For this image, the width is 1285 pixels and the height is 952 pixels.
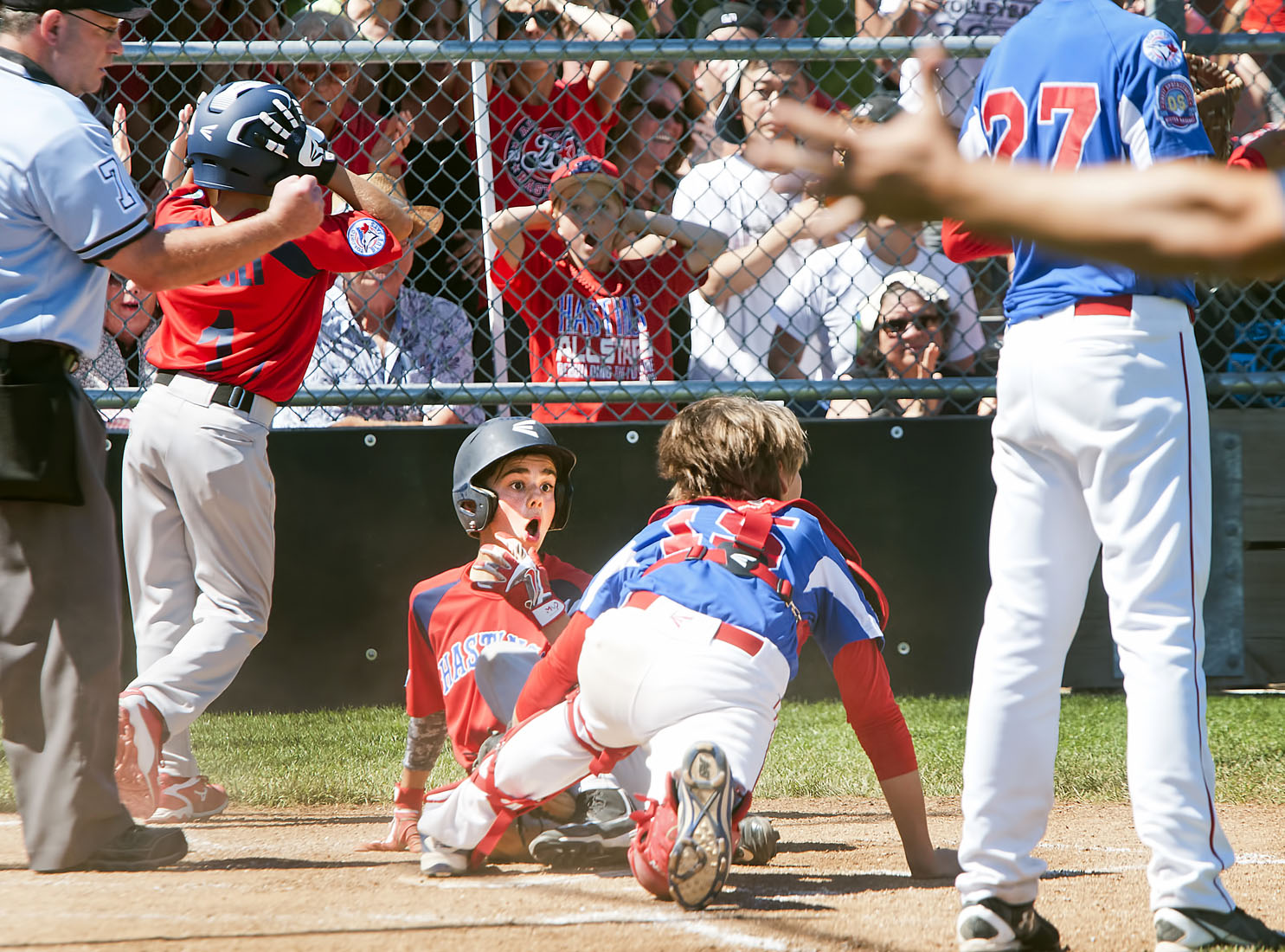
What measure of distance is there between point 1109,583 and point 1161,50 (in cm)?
95

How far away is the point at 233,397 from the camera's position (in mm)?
3842

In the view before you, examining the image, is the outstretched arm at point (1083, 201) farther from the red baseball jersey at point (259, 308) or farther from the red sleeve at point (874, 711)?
the red baseball jersey at point (259, 308)

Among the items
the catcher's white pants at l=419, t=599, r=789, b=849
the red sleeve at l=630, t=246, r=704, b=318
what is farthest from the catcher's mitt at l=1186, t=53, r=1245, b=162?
the red sleeve at l=630, t=246, r=704, b=318

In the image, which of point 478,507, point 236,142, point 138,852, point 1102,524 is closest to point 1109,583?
point 1102,524

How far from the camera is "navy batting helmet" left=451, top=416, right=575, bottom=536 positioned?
3.69 meters

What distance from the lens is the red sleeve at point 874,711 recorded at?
2885mm

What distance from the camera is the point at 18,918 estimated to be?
8.22ft

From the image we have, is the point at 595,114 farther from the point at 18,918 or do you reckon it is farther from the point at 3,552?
the point at 18,918

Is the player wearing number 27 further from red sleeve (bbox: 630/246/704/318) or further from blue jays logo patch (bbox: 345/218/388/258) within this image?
red sleeve (bbox: 630/246/704/318)

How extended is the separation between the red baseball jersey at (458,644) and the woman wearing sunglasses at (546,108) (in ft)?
7.12

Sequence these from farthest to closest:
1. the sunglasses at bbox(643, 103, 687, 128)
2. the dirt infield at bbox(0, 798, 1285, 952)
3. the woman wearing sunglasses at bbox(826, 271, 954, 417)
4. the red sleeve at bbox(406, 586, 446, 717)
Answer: the sunglasses at bbox(643, 103, 687, 128), the woman wearing sunglasses at bbox(826, 271, 954, 417), the red sleeve at bbox(406, 586, 446, 717), the dirt infield at bbox(0, 798, 1285, 952)

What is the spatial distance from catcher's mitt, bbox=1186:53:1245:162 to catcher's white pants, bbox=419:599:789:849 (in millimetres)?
1427

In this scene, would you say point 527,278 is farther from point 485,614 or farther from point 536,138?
point 485,614

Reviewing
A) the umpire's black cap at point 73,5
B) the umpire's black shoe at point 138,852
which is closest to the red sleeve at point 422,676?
the umpire's black shoe at point 138,852
